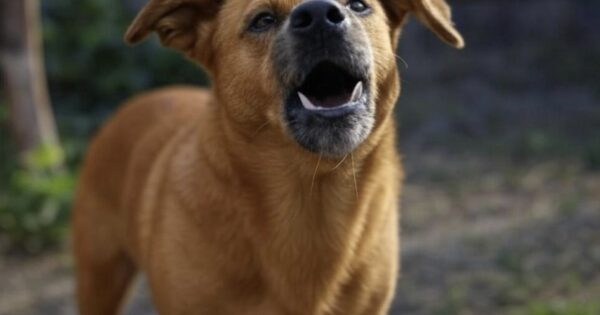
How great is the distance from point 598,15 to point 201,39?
6571 millimetres

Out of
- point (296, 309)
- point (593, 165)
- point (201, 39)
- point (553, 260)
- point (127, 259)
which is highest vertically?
point (201, 39)

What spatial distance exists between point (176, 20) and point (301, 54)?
2.59ft

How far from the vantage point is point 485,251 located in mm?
6344

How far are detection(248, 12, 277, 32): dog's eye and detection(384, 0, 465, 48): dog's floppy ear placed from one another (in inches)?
21.1

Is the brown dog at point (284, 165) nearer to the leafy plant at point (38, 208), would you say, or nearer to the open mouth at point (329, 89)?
the open mouth at point (329, 89)

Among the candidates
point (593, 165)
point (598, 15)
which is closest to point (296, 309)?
point (593, 165)

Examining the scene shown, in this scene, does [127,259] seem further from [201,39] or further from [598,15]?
[598,15]

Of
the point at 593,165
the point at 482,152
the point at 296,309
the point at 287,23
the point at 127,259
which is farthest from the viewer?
the point at 482,152

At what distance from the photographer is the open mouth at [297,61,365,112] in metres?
3.85

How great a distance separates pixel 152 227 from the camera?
14.6 feet

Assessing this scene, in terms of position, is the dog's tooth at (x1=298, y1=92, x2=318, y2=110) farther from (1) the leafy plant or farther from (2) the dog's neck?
(1) the leafy plant

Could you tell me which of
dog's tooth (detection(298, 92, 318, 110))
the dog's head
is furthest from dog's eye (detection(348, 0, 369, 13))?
dog's tooth (detection(298, 92, 318, 110))

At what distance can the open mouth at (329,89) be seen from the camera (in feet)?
12.6

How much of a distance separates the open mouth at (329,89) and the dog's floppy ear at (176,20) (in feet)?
2.12
